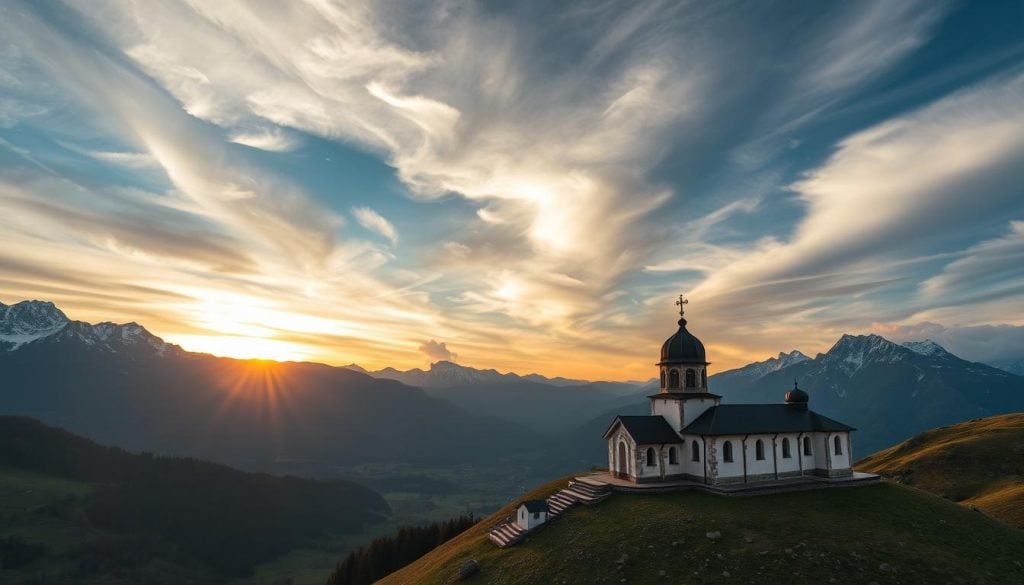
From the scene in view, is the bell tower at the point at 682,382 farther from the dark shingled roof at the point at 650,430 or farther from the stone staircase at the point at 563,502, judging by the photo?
the stone staircase at the point at 563,502

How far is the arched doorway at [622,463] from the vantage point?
194 feet

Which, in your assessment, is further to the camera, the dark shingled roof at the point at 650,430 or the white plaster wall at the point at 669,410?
the white plaster wall at the point at 669,410

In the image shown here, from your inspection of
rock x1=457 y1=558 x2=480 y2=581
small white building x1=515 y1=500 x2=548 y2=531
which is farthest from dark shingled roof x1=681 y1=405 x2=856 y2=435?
rock x1=457 y1=558 x2=480 y2=581

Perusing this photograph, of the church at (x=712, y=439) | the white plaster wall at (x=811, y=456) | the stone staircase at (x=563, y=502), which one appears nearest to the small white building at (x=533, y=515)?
the stone staircase at (x=563, y=502)

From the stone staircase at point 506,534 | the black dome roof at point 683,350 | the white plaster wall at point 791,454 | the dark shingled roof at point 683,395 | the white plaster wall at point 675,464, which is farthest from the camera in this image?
the black dome roof at point 683,350

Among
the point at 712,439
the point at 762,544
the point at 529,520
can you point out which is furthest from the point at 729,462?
the point at 529,520

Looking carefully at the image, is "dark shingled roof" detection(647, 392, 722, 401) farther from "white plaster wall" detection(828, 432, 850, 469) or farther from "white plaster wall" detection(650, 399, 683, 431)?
"white plaster wall" detection(828, 432, 850, 469)

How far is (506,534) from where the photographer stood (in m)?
50.8

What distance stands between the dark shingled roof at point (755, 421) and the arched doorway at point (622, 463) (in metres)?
6.69

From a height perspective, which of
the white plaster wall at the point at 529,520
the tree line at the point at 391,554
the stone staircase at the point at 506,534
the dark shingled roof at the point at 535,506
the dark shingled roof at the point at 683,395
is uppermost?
the dark shingled roof at the point at 683,395

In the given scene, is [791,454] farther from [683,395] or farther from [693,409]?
[683,395]

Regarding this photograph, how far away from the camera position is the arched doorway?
59.2m

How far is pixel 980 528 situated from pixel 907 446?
67.5 m

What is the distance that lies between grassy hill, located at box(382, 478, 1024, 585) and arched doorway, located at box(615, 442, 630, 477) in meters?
6.21
